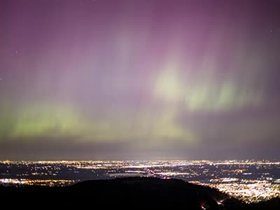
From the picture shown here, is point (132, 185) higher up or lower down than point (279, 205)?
higher up

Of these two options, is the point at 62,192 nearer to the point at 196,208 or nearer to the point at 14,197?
the point at 14,197

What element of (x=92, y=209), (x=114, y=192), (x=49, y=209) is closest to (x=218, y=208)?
(x=114, y=192)

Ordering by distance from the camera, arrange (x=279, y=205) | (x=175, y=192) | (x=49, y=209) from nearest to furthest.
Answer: (x=49, y=209) < (x=175, y=192) < (x=279, y=205)

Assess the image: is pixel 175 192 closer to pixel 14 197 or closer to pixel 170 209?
pixel 170 209

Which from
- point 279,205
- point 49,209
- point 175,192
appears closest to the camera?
point 49,209

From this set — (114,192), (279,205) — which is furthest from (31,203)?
(279,205)

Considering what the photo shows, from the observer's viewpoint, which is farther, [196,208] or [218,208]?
[218,208]
